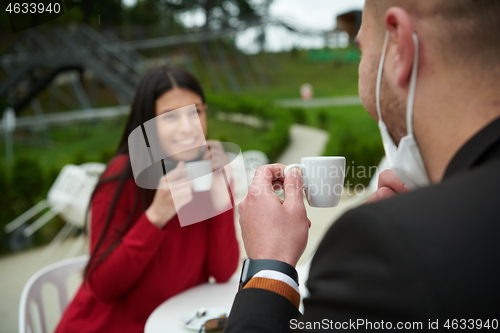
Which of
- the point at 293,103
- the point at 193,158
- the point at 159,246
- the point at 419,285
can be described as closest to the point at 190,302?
the point at 159,246

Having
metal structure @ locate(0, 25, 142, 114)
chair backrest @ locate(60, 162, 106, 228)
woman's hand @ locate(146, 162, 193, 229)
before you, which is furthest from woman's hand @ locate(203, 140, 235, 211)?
metal structure @ locate(0, 25, 142, 114)

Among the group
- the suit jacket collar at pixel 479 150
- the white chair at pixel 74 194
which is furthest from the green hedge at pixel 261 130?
the white chair at pixel 74 194

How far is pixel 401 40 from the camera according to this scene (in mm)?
608

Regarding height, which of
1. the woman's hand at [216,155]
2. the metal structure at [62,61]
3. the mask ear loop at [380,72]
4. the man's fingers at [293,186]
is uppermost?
the mask ear loop at [380,72]

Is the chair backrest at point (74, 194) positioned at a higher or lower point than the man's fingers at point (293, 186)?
lower

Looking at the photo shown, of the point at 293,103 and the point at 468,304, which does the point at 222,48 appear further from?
the point at 468,304

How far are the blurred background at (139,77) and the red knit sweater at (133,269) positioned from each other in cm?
48

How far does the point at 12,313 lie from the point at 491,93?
384 centimetres

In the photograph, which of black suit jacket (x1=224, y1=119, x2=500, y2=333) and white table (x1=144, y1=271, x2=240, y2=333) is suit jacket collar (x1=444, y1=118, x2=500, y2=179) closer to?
black suit jacket (x1=224, y1=119, x2=500, y2=333)

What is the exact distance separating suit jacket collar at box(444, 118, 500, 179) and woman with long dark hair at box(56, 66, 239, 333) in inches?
39.4

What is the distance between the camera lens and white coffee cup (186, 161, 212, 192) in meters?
1.15

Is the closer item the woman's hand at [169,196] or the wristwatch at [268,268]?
the wristwatch at [268,268]

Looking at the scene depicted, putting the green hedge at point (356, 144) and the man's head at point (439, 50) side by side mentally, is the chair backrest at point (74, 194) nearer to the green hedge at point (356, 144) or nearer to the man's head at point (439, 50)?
the green hedge at point (356, 144)

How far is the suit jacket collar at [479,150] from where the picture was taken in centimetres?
53
